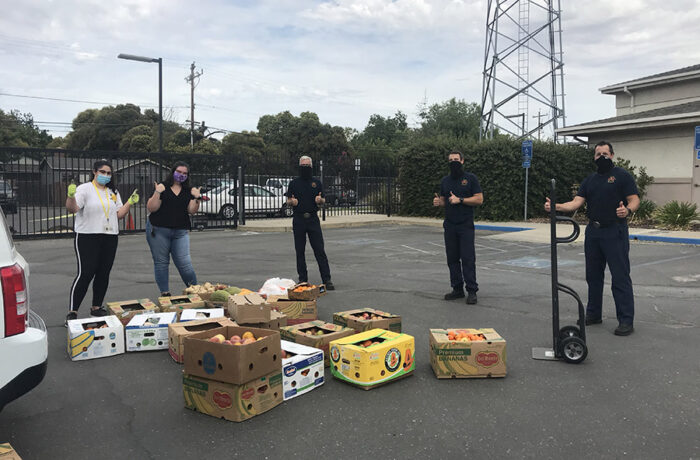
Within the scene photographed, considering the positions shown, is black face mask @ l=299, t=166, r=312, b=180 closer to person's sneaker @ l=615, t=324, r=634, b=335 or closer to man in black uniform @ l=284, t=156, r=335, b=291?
man in black uniform @ l=284, t=156, r=335, b=291

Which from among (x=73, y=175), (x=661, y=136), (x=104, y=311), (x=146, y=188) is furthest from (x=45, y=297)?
(x=661, y=136)

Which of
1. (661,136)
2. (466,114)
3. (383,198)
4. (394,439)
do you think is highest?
(466,114)

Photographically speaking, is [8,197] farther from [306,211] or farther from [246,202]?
[306,211]

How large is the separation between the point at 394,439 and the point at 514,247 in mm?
10808

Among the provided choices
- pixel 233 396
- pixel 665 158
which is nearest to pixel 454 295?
pixel 233 396

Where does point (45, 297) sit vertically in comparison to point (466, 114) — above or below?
below

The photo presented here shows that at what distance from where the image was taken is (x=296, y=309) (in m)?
6.15

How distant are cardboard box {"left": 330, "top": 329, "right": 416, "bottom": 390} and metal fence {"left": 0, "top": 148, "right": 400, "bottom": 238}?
9.86 metres

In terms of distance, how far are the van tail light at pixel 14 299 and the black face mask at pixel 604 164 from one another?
17.9ft

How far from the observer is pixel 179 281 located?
30.5 ft

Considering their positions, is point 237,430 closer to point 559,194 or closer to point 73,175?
point 73,175

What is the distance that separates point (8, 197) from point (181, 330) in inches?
554

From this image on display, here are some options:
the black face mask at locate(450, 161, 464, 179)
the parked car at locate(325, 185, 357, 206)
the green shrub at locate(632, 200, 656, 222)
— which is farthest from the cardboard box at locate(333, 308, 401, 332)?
the parked car at locate(325, 185, 357, 206)

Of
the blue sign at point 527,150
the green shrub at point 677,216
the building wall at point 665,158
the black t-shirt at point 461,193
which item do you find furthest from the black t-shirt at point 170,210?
the building wall at point 665,158
